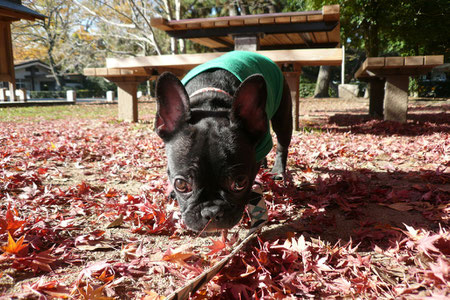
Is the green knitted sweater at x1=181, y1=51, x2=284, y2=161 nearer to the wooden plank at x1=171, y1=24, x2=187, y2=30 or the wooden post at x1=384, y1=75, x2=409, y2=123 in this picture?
the wooden post at x1=384, y1=75, x2=409, y2=123

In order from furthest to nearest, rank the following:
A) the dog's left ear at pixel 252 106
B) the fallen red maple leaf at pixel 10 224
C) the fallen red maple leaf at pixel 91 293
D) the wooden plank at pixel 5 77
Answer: the wooden plank at pixel 5 77 → the fallen red maple leaf at pixel 10 224 → the dog's left ear at pixel 252 106 → the fallen red maple leaf at pixel 91 293

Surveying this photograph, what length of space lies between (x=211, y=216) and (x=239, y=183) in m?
0.32

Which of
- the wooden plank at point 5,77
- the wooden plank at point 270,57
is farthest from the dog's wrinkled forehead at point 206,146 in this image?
the wooden plank at point 5,77

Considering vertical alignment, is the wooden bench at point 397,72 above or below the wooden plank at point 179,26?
below

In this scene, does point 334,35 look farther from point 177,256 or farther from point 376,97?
point 177,256

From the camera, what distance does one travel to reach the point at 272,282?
1.92 m

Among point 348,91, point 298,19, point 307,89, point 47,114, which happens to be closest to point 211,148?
point 298,19

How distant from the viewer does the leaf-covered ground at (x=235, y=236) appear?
190cm

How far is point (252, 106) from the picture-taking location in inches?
93.9

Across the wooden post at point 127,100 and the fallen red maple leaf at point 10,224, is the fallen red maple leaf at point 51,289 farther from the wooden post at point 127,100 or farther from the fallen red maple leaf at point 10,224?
the wooden post at point 127,100

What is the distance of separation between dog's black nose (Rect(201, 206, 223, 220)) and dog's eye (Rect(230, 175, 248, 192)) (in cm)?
20

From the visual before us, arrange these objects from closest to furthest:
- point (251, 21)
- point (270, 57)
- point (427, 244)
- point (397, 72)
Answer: point (427, 244)
point (270, 57)
point (397, 72)
point (251, 21)

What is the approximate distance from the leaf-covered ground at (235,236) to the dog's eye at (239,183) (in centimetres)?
41

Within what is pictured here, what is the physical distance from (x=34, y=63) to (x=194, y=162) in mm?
60502
